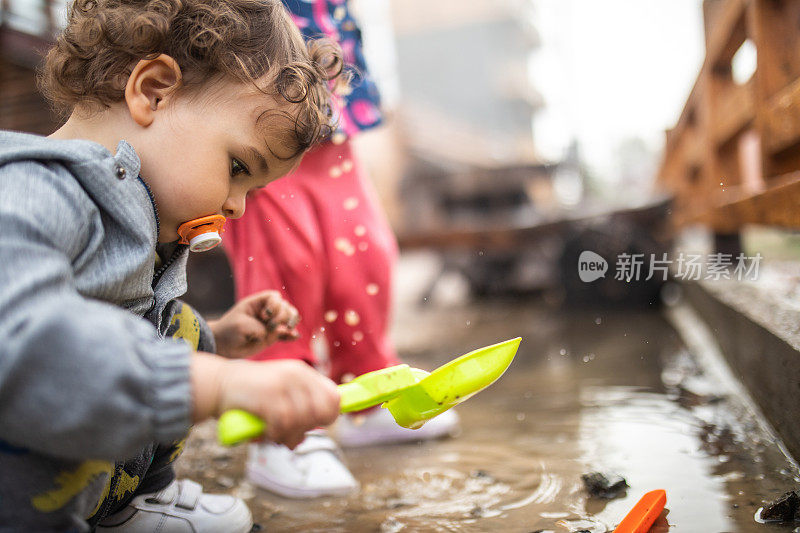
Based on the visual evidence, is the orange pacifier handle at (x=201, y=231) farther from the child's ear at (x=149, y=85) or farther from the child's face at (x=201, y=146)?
the child's ear at (x=149, y=85)

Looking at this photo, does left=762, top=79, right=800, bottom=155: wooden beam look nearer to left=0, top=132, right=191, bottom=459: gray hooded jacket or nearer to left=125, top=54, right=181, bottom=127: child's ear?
left=125, top=54, right=181, bottom=127: child's ear

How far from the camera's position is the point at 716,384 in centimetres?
173

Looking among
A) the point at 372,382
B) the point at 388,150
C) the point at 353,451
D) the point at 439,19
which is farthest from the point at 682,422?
the point at 439,19

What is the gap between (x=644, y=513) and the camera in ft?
3.03

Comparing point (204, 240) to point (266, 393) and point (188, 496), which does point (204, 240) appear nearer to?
point (266, 393)

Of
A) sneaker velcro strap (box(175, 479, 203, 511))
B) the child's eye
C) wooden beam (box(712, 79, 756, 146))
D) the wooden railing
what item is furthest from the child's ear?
wooden beam (box(712, 79, 756, 146))

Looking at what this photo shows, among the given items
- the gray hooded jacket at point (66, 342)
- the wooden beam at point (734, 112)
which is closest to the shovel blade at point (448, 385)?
the gray hooded jacket at point (66, 342)

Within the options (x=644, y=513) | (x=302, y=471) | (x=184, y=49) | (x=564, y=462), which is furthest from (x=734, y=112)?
(x=184, y=49)

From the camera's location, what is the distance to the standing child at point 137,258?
60 centimetres

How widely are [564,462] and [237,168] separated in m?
0.83

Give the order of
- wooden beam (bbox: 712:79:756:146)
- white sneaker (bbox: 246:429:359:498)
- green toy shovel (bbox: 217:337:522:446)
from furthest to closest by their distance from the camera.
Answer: wooden beam (bbox: 712:79:756:146), white sneaker (bbox: 246:429:359:498), green toy shovel (bbox: 217:337:522:446)

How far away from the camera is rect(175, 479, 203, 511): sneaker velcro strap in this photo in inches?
40.4

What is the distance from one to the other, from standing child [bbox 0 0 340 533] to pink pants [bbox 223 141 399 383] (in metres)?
0.32

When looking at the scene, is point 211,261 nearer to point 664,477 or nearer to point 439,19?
point 664,477
